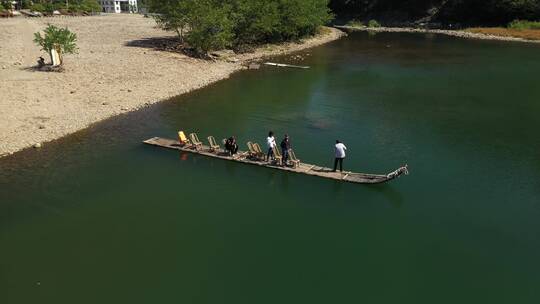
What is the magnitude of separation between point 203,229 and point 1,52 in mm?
52709

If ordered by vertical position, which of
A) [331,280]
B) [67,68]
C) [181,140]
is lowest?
[331,280]

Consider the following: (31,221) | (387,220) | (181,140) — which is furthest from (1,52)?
(387,220)

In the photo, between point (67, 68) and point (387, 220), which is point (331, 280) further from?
point (67, 68)

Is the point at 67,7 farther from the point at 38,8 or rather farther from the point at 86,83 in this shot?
the point at 86,83

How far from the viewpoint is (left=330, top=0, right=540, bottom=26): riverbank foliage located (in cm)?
11112

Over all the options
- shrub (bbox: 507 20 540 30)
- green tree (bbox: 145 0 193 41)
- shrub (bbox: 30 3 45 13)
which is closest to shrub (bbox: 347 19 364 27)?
shrub (bbox: 507 20 540 30)

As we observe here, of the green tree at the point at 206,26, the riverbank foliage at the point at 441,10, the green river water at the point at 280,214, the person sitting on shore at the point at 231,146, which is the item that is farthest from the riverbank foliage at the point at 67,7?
the person sitting on shore at the point at 231,146

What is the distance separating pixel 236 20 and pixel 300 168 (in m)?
53.8

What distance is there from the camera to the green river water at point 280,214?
18.4 meters

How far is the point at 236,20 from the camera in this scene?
252 feet

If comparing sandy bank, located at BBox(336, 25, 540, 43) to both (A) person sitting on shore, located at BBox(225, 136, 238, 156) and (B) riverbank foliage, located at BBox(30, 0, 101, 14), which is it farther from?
(B) riverbank foliage, located at BBox(30, 0, 101, 14)

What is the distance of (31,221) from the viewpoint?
23.0m

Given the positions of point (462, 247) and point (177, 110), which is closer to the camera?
point (462, 247)

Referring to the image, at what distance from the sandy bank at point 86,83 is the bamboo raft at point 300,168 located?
8.53m
